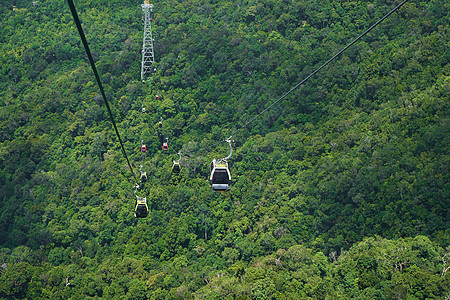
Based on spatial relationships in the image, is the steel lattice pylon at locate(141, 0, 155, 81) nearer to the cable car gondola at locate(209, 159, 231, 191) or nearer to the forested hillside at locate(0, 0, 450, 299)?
the forested hillside at locate(0, 0, 450, 299)

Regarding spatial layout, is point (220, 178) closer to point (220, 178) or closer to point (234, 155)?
point (220, 178)

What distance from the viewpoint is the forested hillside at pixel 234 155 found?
51.2m

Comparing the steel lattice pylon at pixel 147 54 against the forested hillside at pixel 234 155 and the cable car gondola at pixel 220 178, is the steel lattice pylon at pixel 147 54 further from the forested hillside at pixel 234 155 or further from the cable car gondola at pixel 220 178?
the cable car gondola at pixel 220 178

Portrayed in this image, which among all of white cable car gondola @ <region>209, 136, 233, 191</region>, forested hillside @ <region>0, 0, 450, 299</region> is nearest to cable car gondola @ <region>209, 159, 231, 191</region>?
white cable car gondola @ <region>209, 136, 233, 191</region>

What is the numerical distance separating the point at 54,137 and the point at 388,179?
145 ft

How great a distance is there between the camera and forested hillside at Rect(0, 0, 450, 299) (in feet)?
168

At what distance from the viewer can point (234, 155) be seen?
7031cm

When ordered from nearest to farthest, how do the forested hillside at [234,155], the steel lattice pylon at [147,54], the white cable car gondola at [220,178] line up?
the white cable car gondola at [220,178], the forested hillside at [234,155], the steel lattice pylon at [147,54]

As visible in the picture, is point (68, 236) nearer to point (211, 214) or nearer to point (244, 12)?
point (211, 214)

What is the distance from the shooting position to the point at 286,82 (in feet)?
257

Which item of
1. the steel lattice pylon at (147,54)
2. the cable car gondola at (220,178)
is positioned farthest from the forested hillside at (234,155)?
the cable car gondola at (220,178)

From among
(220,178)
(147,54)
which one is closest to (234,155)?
(147,54)

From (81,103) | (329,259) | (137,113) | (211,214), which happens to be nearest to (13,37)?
(81,103)

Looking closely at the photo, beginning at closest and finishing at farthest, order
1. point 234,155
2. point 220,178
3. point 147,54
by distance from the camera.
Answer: point 220,178, point 234,155, point 147,54
